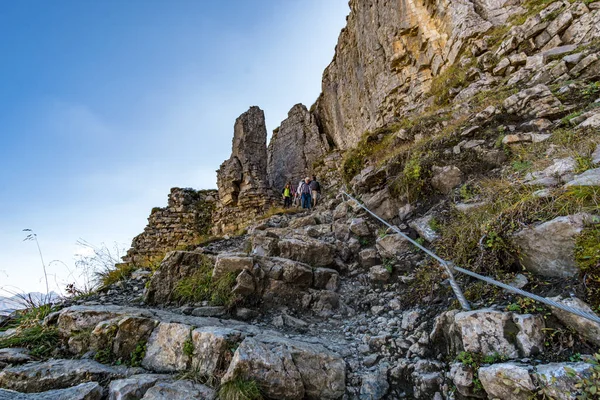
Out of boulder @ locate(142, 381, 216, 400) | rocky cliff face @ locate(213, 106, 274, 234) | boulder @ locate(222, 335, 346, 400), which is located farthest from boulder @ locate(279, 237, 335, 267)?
rocky cliff face @ locate(213, 106, 274, 234)

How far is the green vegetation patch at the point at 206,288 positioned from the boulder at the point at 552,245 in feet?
12.6

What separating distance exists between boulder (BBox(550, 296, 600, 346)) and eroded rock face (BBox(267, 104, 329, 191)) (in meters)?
19.6

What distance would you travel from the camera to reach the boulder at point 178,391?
7.18 ft

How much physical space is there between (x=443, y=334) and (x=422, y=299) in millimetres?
778

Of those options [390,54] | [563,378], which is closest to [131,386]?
[563,378]

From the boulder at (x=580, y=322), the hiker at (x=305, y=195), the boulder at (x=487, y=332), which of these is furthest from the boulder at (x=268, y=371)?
the hiker at (x=305, y=195)

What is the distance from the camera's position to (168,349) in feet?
9.39

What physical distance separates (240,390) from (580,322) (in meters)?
2.69

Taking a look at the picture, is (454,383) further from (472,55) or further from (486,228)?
(472,55)

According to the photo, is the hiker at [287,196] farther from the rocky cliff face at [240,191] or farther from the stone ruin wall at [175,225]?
the stone ruin wall at [175,225]

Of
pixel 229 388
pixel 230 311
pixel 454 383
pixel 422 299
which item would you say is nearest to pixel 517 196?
pixel 422 299

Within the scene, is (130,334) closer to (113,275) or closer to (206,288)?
(206,288)

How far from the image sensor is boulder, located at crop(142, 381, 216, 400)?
7.18 ft

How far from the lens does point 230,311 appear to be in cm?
398
